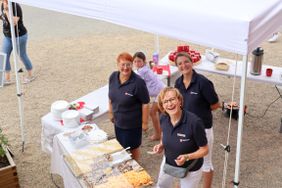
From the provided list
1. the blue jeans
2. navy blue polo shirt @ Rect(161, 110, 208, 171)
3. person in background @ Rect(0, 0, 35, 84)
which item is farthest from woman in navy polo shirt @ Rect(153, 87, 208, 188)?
the blue jeans

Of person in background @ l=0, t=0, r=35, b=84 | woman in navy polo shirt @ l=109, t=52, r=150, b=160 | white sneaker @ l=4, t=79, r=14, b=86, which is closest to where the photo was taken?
woman in navy polo shirt @ l=109, t=52, r=150, b=160

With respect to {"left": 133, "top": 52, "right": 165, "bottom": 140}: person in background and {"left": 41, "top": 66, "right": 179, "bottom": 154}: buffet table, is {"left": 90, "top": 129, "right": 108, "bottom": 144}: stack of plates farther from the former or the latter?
{"left": 133, "top": 52, "right": 165, "bottom": 140}: person in background

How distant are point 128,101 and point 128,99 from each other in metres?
0.02

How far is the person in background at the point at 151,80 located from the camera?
4.44 meters

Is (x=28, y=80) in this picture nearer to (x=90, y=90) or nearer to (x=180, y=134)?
(x=90, y=90)

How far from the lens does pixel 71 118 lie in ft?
13.2

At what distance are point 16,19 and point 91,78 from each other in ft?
5.10

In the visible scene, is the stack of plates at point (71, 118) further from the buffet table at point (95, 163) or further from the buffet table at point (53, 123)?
the buffet table at point (95, 163)

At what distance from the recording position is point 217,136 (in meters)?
5.03

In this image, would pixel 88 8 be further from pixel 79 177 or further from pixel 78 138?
pixel 79 177

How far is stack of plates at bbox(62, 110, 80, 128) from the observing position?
159 inches

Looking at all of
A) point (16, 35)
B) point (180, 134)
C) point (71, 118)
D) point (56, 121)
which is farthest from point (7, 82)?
point (180, 134)

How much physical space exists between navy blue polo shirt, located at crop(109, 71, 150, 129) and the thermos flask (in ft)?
5.69

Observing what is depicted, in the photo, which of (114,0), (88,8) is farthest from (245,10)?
(88,8)
